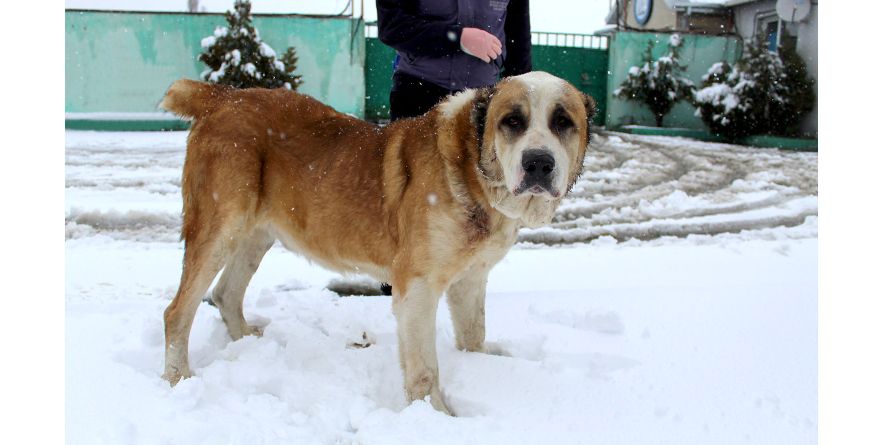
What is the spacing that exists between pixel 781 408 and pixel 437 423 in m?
1.40

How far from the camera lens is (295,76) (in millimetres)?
14117

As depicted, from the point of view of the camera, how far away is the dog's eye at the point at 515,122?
2688 mm

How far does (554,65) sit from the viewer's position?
1770 cm

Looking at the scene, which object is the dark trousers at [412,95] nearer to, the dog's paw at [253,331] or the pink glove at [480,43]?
the pink glove at [480,43]

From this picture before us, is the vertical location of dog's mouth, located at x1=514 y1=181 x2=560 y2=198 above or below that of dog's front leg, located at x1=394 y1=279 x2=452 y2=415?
above

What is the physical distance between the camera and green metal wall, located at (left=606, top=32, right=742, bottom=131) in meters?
18.0

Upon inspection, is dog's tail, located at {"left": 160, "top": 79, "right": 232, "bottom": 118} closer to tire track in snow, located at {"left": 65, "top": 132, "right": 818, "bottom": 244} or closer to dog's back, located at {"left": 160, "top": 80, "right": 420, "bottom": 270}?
dog's back, located at {"left": 160, "top": 80, "right": 420, "bottom": 270}

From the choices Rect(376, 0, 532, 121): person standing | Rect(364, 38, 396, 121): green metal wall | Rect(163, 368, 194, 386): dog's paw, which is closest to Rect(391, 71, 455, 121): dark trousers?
Rect(376, 0, 532, 121): person standing

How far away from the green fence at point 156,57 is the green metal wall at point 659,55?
6962 millimetres

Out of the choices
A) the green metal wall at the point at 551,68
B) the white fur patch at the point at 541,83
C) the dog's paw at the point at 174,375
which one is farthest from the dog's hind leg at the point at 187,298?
the green metal wall at the point at 551,68

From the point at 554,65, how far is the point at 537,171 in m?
15.9

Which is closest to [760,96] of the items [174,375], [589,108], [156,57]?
[156,57]

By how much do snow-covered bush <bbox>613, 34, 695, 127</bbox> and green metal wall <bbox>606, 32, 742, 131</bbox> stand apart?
37 cm

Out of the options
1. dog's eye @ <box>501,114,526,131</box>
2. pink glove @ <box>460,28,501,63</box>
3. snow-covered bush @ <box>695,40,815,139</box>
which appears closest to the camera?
dog's eye @ <box>501,114,526,131</box>
